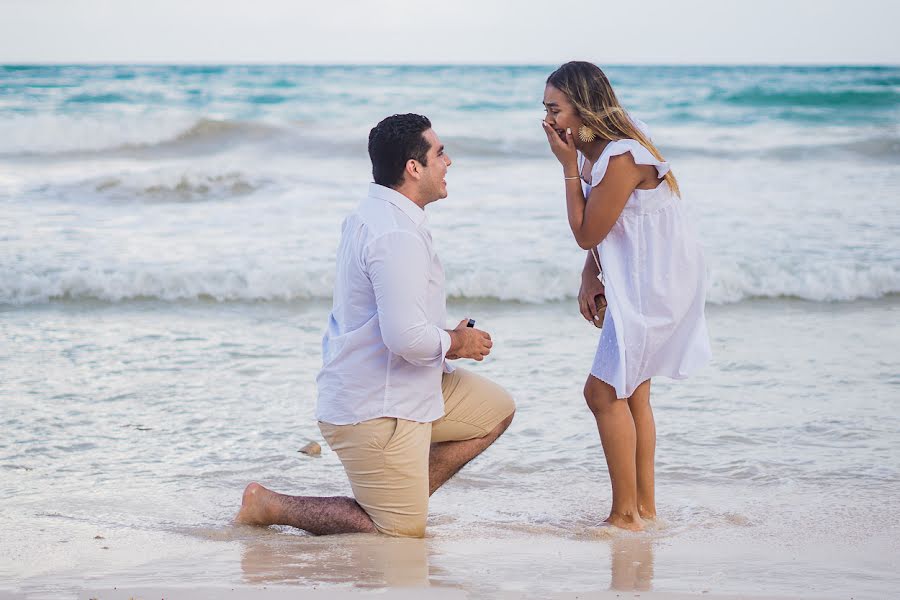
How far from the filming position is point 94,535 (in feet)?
11.6

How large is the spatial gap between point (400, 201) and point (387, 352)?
51cm

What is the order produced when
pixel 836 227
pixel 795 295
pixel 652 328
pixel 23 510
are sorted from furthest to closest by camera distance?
pixel 836 227 → pixel 795 295 → pixel 23 510 → pixel 652 328

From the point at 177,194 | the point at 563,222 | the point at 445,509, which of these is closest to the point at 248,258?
the point at 563,222

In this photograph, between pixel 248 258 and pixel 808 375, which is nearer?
→ pixel 808 375

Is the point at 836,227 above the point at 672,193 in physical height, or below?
below

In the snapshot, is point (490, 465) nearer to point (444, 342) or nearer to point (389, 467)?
point (389, 467)

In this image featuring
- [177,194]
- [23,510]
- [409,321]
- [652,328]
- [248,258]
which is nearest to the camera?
[409,321]

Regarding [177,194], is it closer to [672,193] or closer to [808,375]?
[808,375]

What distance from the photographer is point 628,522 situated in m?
3.67

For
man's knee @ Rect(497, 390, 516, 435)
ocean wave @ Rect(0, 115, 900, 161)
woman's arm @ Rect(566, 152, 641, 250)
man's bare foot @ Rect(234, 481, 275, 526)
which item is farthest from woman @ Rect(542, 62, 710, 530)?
ocean wave @ Rect(0, 115, 900, 161)

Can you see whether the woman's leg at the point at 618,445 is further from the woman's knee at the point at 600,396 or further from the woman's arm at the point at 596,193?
the woman's arm at the point at 596,193

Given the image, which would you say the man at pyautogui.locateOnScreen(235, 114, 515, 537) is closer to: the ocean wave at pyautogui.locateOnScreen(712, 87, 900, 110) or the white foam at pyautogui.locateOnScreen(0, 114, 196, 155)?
the white foam at pyautogui.locateOnScreen(0, 114, 196, 155)

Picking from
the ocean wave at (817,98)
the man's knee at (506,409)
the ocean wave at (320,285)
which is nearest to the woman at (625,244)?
the man's knee at (506,409)

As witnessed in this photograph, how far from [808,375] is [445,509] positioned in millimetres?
2702
